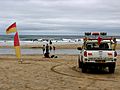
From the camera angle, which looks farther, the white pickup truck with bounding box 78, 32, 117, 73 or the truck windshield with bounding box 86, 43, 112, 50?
the truck windshield with bounding box 86, 43, 112, 50

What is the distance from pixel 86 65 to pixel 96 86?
438 centimetres

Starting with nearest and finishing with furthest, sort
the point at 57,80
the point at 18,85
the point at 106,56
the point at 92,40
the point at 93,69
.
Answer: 1. the point at 18,85
2. the point at 57,80
3. the point at 106,56
4. the point at 92,40
5. the point at 93,69

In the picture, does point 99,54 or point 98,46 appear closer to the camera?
point 99,54

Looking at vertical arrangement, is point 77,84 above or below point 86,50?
below

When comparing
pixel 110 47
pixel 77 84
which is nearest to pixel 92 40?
pixel 110 47

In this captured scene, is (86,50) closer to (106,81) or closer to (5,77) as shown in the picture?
(106,81)

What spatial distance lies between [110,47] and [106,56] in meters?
1.22

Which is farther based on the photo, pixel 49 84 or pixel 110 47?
pixel 110 47

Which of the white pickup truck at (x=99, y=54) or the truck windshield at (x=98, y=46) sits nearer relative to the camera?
the white pickup truck at (x=99, y=54)

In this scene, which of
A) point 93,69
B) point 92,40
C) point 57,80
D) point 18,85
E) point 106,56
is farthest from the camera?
point 93,69

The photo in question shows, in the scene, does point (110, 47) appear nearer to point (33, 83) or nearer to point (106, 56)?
point (106, 56)

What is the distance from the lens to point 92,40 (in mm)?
18672

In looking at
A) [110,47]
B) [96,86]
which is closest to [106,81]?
[96,86]

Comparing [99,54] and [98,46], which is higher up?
[98,46]
